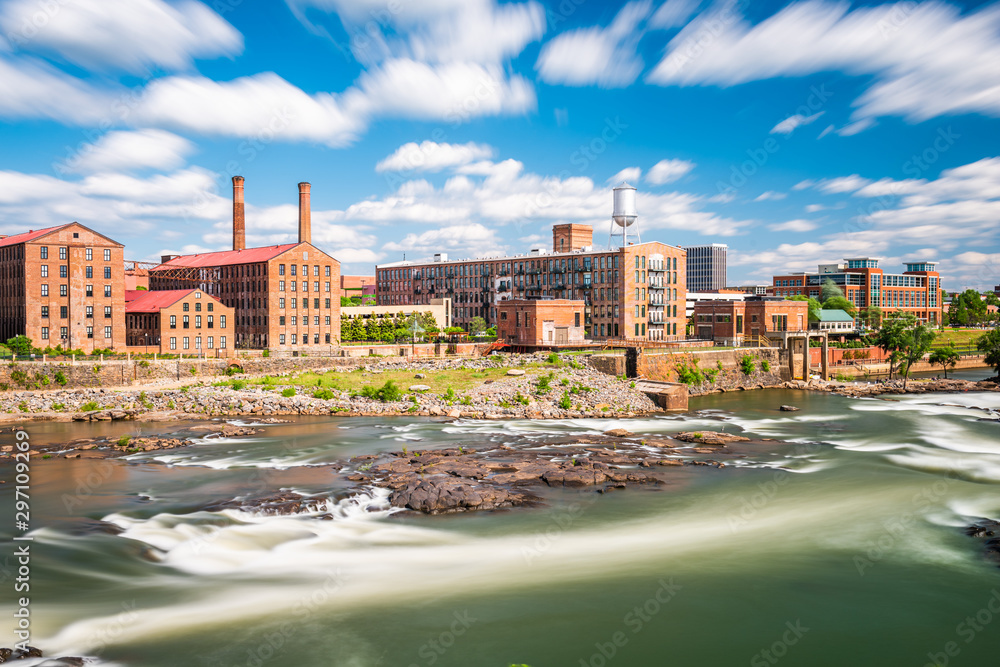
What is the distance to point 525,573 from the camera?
21.6 metres

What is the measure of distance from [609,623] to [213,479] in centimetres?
2037

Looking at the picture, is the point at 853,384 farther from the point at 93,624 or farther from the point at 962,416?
the point at 93,624

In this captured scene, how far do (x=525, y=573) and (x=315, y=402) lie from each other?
3369 centimetres

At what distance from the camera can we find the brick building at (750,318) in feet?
316

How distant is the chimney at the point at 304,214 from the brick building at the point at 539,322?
34.1 meters

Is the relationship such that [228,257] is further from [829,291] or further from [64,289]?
[829,291]

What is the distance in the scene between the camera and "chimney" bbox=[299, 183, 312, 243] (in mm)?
96188

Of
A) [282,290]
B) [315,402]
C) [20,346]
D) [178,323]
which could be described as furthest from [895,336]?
[20,346]

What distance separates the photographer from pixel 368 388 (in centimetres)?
5347

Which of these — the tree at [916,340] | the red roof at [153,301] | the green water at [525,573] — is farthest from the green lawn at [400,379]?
the tree at [916,340]

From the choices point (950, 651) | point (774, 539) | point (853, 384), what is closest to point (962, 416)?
point (853, 384)

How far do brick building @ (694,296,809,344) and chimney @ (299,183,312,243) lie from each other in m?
59.2

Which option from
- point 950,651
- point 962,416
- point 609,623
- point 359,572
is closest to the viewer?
point 950,651

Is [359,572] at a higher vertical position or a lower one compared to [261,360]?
lower
